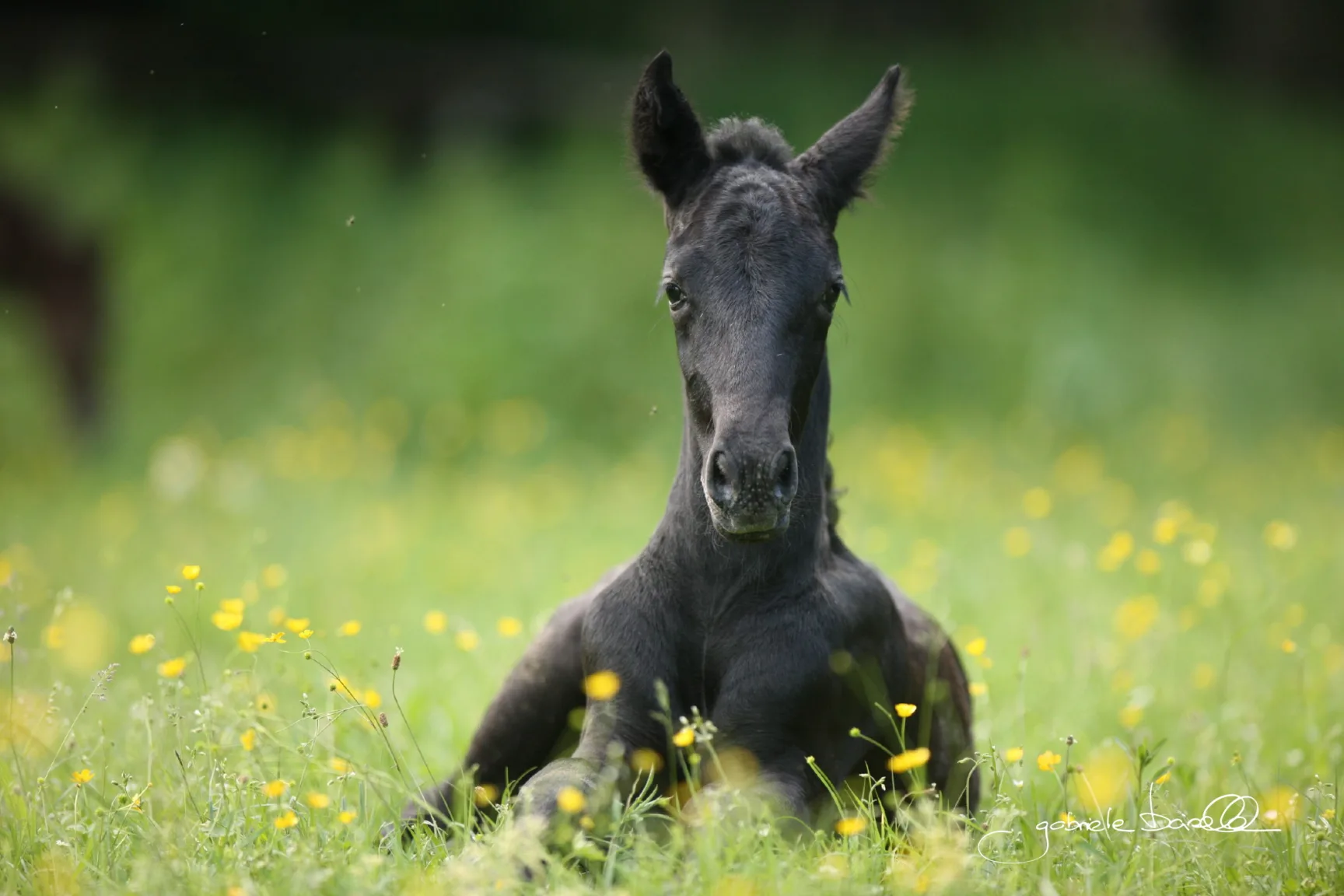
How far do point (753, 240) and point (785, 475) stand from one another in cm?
68

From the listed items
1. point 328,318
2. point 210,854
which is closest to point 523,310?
point 328,318

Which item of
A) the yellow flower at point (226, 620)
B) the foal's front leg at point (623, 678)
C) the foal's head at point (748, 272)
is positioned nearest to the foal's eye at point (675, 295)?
the foal's head at point (748, 272)

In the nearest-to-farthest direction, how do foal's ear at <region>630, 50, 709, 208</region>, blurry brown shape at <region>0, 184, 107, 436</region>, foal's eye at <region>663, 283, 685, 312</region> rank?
foal's eye at <region>663, 283, 685, 312</region> → foal's ear at <region>630, 50, 709, 208</region> → blurry brown shape at <region>0, 184, 107, 436</region>

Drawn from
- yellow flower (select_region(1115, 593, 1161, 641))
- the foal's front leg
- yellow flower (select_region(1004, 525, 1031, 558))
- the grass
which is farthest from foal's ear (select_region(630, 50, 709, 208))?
yellow flower (select_region(1004, 525, 1031, 558))

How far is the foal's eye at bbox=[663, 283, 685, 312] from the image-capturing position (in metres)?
3.61

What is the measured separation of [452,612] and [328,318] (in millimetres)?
7354

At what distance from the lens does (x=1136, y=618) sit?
5.77 m

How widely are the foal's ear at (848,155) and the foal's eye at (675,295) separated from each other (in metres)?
0.53

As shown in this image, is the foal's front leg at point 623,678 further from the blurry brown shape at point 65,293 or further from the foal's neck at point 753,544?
the blurry brown shape at point 65,293

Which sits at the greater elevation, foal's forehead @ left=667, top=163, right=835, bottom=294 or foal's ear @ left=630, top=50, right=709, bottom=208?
foal's ear @ left=630, top=50, right=709, bottom=208

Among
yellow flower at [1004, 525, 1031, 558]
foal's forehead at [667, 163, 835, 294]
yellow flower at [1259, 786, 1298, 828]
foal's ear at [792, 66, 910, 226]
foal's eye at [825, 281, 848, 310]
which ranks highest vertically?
foal's ear at [792, 66, 910, 226]
